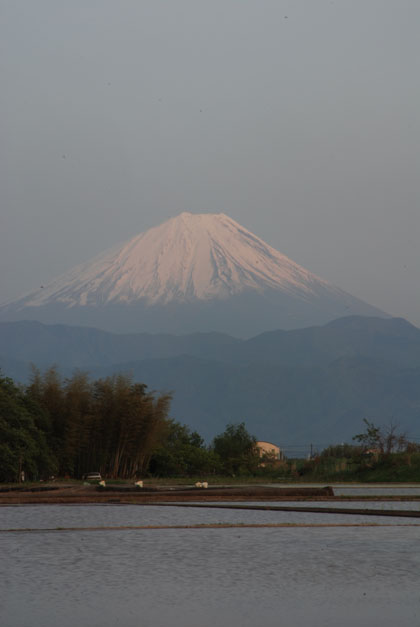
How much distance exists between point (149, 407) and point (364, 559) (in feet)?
103

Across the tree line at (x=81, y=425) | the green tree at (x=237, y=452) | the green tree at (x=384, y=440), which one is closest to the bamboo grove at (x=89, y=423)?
the tree line at (x=81, y=425)

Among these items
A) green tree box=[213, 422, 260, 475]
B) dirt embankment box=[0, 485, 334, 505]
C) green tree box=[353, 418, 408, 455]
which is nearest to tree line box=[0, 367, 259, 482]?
green tree box=[213, 422, 260, 475]

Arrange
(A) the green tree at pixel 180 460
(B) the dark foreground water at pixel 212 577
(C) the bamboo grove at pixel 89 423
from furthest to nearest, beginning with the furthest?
1. (A) the green tree at pixel 180 460
2. (C) the bamboo grove at pixel 89 423
3. (B) the dark foreground water at pixel 212 577

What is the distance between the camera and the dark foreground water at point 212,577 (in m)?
8.05

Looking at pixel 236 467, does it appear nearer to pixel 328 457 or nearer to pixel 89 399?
pixel 328 457

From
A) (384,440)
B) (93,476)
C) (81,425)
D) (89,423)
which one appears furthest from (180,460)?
(384,440)

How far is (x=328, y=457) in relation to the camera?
49219mm

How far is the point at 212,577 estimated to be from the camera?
33.8ft

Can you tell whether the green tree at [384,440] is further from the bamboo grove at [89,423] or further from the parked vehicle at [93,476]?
the parked vehicle at [93,476]

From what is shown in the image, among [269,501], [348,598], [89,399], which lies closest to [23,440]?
[89,399]

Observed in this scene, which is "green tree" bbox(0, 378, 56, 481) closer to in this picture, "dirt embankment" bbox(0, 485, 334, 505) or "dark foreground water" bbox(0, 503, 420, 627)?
"dirt embankment" bbox(0, 485, 334, 505)

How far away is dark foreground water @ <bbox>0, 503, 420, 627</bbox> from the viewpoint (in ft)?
26.4

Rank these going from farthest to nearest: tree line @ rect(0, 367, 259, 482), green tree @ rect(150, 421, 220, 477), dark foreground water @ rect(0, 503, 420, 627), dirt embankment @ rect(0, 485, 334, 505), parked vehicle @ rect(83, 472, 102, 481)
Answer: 1. green tree @ rect(150, 421, 220, 477)
2. parked vehicle @ rect(83, 472, 102, 481)
3. tree line @ rect(0, 367, 259, 482)
4. dirt embankment @ rect(0, 485, 334, 505)
5. dark foreground water @ rect(0, 503, 420, 627)

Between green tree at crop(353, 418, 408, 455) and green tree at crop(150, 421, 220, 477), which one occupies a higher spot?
green tree at crop(353, 418, 408, 455)
